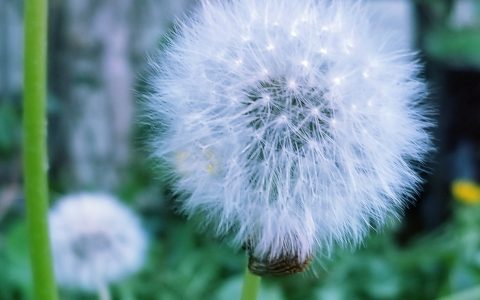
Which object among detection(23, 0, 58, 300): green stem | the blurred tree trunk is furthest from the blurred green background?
detection(23, 0, 58, 300): green stem

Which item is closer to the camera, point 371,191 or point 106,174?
point 371,191

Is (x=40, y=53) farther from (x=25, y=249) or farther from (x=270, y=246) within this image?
(x=25, y=249)

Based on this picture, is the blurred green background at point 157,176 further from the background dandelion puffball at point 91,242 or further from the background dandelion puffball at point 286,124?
the background dandelion puffball at point 286,124

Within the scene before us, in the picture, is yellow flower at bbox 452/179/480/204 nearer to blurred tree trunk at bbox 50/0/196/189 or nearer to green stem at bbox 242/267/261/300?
blurred tree trunk at bbox 50/0/196/189

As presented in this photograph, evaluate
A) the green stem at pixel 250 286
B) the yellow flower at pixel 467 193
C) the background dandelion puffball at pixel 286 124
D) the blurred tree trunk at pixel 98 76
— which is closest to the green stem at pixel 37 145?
the background dandelion puffball at pixel 286 124

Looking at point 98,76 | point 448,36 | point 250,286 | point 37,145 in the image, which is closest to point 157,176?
point 37,145

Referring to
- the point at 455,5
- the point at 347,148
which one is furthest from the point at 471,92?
the point at 347,148
